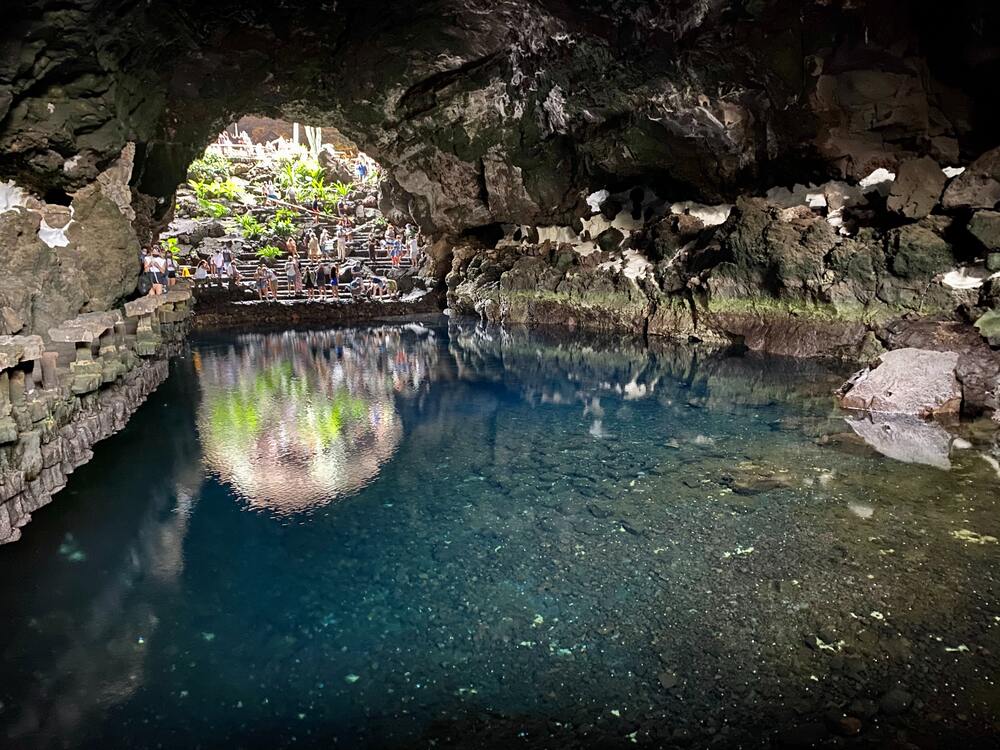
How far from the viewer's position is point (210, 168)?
28.2 metres

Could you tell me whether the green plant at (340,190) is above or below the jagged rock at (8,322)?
above

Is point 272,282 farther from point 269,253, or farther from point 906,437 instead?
point 906,437

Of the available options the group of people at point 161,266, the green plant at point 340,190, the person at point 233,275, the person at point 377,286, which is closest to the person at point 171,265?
the group of people at point 161,266

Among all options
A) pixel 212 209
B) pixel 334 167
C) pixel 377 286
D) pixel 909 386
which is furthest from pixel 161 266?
pixel 909 386

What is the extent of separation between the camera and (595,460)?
6.20m

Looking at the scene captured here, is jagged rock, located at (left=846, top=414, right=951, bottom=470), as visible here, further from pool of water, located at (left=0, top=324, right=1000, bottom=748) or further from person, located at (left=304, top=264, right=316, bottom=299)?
person, located at (left=304, top=264, right=316, bottom=299)

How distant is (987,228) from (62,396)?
43.7ft

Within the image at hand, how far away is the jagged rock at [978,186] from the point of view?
33.7 feet

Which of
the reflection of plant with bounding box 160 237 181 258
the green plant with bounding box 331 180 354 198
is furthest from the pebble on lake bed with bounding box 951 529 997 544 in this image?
the green plant with bounding box 331 180 354 198

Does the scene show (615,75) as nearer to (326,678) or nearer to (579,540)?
(579,540)

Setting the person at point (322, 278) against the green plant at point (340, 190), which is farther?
the green plant at point (340, 190)

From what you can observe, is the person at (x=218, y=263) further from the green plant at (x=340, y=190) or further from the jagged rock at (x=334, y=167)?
the jagged rock at (x=334, y=167)

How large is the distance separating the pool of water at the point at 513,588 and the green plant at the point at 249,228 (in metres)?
19.7

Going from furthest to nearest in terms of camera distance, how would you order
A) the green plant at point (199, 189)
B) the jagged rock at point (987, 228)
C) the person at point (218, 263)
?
the green plant at point (199, 189)
the person at point (218, 263)
the jagged rock at point (987, 228)
